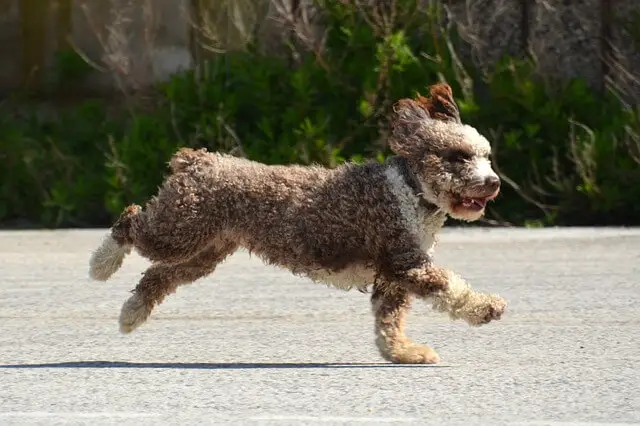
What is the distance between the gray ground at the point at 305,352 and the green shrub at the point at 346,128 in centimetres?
303

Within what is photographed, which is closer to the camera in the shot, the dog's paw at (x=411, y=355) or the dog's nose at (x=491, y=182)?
the dog's nose at (x=491, y=182)

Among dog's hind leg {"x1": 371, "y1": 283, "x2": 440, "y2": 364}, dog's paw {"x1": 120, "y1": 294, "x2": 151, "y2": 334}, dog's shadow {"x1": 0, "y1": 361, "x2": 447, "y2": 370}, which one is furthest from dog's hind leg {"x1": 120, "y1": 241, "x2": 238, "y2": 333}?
dog's hind leg {"x1": 371, "y1": 283, "x2": 440, "y2": 364}

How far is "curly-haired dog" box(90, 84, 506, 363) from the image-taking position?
7926mm

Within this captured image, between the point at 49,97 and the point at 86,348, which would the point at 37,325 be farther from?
the point at 49,97

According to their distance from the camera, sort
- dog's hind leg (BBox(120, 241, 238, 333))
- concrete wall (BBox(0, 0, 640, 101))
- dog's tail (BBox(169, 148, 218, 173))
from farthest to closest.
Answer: concrete wall (BBox(0, 0, 640, 101)) → dog's hind leg (BBox(120, 241, 238, 333)) → dog's tail (BBox(169, 148, 218, 173))

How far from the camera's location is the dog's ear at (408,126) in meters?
8.10

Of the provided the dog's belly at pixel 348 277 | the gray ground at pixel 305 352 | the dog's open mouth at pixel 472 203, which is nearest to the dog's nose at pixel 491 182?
the dog's open mouth at pixel 472 203

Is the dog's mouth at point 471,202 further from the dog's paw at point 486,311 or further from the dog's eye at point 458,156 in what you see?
the dog's paw at point 486,311

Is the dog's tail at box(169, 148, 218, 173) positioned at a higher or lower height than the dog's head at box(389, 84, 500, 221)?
lower

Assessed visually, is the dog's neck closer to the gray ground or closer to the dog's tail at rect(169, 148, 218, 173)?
the gray ground

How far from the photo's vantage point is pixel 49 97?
18.8 m

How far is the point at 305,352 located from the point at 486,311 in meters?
1.32

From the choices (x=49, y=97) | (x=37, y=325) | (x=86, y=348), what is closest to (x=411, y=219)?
(x=86, y=348)

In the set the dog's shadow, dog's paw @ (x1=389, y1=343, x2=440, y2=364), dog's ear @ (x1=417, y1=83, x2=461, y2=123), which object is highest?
dog's ear @ (x1=417, y1=83, x2=461, y2=123)
